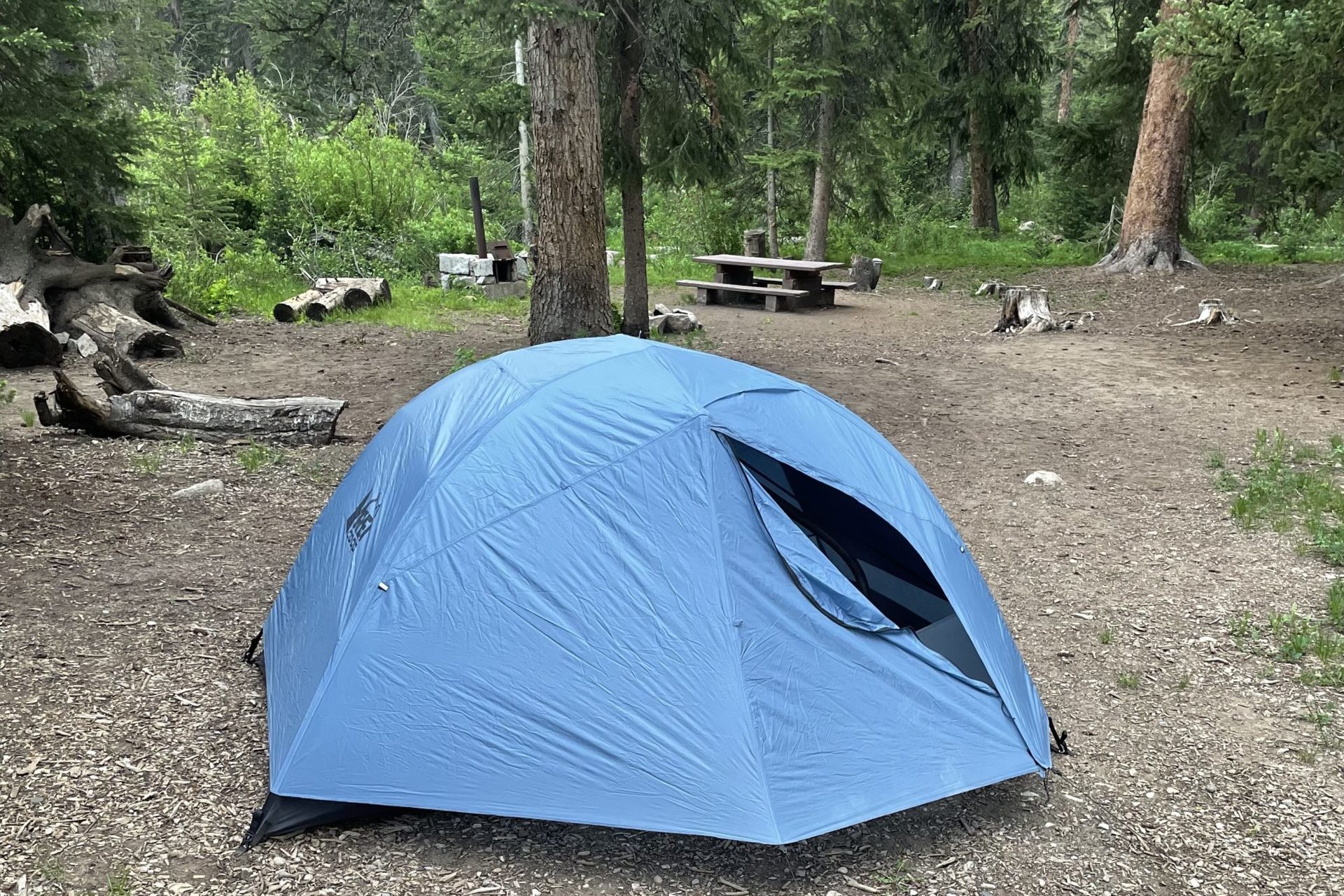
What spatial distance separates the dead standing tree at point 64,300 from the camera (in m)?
9.65

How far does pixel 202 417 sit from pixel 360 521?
4121 mm

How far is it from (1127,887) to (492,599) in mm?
2159

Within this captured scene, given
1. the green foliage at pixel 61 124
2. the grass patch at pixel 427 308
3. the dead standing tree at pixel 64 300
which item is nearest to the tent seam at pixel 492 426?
the green foliage at pixel 61 124

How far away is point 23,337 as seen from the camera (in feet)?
31.2

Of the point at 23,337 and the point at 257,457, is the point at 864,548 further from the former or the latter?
the point at 23,337

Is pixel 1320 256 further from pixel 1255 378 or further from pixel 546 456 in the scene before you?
pixel 546 456

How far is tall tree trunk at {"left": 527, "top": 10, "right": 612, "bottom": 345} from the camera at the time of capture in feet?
28.6

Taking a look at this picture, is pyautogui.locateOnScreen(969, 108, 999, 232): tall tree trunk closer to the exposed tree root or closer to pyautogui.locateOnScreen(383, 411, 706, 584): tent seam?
the exposed tree root

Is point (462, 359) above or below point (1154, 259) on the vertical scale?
below

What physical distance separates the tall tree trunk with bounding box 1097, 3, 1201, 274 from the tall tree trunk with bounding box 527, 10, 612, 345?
921 cm

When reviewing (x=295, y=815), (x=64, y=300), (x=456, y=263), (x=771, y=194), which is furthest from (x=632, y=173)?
(x=295, y=815)

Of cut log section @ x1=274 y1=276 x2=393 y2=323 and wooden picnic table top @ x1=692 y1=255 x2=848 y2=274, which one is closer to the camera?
cut log section @ x1=274 y1=276 x2=393 y2=323

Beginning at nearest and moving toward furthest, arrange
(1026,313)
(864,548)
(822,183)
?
1. (864,548)
2. (1026,313)
3. (822,183)

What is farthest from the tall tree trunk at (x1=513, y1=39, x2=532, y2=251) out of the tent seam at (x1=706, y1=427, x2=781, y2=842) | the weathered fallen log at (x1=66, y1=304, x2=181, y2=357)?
the tent seam at (x1=706, y1=427, x2=781, y2=842)
